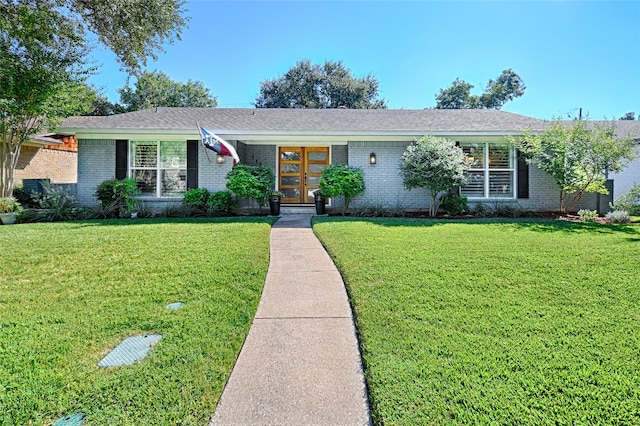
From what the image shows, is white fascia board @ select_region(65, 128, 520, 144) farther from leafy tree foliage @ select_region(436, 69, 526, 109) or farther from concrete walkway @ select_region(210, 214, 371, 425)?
leafy tree foliage @ select_region(436, 69, 526, 109)

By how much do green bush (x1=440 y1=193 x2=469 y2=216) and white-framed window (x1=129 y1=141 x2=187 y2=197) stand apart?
28.5 ft

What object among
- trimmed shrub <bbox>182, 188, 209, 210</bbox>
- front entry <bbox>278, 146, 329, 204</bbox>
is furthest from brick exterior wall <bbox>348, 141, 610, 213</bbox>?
trimmed shrub <bbox>182, 188, 209, 210</bbox>

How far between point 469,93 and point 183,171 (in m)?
30.5

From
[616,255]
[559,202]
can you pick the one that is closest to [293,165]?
[559,202]

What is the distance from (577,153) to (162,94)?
29.5 m

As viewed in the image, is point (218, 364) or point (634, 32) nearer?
point (218, 364)

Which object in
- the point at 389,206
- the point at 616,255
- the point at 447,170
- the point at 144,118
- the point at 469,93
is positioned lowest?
the point at 616,255

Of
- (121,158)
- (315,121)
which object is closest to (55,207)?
(121,158)

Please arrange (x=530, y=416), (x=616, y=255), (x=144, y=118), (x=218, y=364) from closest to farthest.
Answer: (x=530, y=416) → (x=218, y=364) → (x=616, y=255) → (x=144, y=118)

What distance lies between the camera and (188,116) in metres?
13.5

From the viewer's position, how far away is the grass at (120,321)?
2205 mm

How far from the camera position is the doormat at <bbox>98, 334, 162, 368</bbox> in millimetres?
2672

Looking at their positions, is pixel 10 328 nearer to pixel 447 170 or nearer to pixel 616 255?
pixel 616 255

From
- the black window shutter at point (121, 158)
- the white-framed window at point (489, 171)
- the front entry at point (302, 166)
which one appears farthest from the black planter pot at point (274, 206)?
the white-framed window at point (489, 171)
